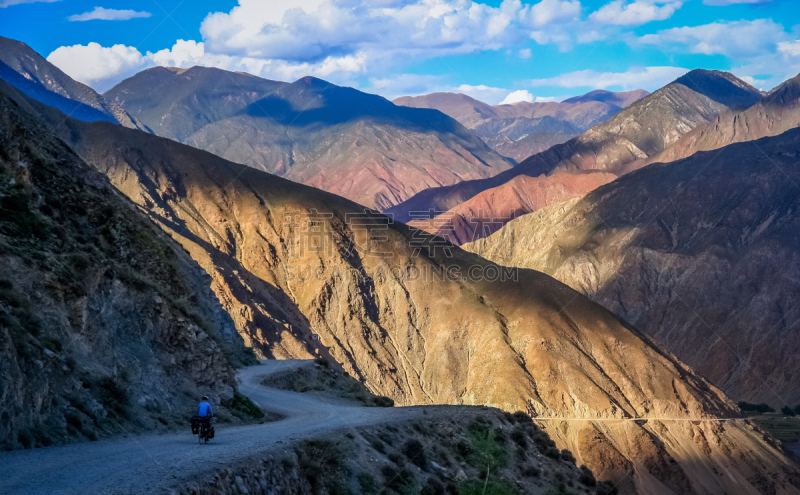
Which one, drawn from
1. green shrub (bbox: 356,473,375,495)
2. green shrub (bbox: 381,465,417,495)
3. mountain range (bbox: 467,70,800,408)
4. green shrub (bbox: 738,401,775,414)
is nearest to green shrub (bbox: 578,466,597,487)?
green shrub (bbox: 381,465,417,495)

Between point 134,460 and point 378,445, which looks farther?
point 378,445

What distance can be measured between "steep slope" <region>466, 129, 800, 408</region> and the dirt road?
102 metres

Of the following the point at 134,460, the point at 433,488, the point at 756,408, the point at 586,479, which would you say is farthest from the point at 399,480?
the point at 756,408

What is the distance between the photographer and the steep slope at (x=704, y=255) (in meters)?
111

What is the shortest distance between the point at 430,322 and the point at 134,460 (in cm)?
7267

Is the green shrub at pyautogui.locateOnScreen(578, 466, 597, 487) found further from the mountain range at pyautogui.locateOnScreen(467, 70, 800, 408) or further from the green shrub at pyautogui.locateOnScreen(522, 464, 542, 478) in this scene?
the mountain range at pyautogui.locateOnScreen(467, 70, 800, 408)

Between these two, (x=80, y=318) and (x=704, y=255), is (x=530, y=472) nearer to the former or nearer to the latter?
(x=80, y=318)

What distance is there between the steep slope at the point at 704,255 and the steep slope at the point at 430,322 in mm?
31796

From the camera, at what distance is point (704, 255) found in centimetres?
12788

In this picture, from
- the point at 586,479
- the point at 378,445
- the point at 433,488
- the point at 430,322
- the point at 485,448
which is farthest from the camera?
the point at 430,322

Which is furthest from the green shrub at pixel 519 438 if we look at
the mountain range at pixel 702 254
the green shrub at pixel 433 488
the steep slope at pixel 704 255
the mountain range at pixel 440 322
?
the mountain range at pixel 702 254

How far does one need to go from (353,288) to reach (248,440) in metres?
69.6

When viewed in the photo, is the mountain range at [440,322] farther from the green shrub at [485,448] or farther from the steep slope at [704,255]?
the green shrub at [485,448]

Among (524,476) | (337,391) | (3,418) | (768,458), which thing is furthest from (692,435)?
(3,418)
